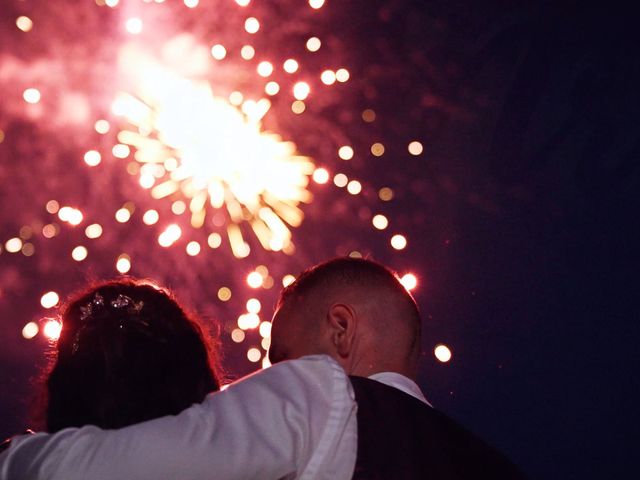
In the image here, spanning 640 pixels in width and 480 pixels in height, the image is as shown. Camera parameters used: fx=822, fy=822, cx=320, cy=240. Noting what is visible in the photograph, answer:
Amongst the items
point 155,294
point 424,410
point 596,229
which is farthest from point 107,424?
point 596,229

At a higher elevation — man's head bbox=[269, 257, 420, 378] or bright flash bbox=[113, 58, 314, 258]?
bright flash bbox=[113, 58, 314, 258]

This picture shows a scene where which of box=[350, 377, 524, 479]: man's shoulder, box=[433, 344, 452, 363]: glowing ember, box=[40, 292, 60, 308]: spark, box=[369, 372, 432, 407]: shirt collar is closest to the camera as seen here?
box=[350, 377, 524, 479]: man's shoulder

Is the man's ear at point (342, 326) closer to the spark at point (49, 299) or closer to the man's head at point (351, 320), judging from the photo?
the man's head at point (351, 320)

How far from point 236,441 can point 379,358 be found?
530 millimetres

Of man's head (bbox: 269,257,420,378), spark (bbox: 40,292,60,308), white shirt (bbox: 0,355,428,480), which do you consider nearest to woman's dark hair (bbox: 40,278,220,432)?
man's head (bbox: 269,257,420,378)

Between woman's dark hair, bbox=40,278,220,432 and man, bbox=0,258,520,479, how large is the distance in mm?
278

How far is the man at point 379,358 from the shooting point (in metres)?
1.08

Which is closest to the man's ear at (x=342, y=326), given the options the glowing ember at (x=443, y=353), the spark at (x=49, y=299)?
the glowing ember at (x=443, y=353)

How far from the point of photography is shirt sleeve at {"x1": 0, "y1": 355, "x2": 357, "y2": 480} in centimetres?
90

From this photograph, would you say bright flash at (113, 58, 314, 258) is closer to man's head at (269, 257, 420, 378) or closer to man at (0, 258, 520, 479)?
man's head at (269, 257, 420, 378)

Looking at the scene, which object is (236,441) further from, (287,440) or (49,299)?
(49,299)

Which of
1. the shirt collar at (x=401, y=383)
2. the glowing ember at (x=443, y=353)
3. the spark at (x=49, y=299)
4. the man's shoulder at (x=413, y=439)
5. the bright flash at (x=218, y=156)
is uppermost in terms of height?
the bright flash at (x=218, y=156)

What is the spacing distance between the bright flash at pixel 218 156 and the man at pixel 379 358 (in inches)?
68.2

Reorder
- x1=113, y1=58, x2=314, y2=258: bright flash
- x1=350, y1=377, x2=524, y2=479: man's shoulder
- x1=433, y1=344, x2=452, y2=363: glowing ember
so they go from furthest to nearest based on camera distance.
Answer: x1=113, y1=58, x2=314, y2=258: bright flash
x1=433, y1=344, x2=452, y2=363: glowing ember
x1=350, y1=377, x2=524, y2=479: man's shoulder
